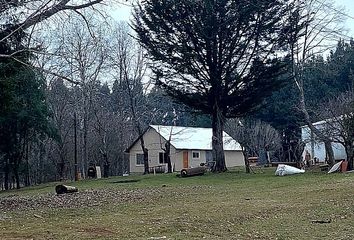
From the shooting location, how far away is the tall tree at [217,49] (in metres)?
32.3

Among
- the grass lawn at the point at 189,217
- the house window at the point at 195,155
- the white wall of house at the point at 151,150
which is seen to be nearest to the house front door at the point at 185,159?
the white wall of house at the point at 151,150

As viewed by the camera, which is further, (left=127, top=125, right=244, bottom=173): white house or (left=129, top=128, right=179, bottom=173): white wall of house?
(left=129, top=128, right=179, bottom=173): white wall of house

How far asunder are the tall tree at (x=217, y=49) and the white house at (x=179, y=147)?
17940mm

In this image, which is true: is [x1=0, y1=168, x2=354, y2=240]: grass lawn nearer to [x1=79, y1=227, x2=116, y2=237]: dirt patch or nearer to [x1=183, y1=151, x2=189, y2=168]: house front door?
[x1=79, y1=227, x2=116, y2=237]: dirt patch

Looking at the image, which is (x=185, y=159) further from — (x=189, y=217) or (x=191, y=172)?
(x=189, y=217)

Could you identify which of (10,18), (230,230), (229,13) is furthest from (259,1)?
(230,230)

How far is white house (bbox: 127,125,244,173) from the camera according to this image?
55.5m

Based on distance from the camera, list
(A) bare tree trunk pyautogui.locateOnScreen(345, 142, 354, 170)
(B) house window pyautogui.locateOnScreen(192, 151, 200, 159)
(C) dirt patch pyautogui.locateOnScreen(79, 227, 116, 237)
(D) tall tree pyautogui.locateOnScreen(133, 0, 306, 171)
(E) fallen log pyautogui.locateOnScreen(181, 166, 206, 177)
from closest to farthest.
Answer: (C) dirt patch pyautogui.locateOnScreen(79, 227, 116, 237), (A) bare tree trunk pyautogui.locateOnScreen(345, 142, 354, 170), (D) tall tree pyautogui.locateOnScreen(133, 0, 306, 171), (E) fallen log pyautogui.locateOnScreen(181, 166, 206, 177), (B) house window pyautogui.locateOnScreen(192, 151, 200, 159)

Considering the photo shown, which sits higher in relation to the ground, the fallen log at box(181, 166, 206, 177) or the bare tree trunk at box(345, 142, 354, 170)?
the bare tree trunk at box(345, 142, 354, 170)

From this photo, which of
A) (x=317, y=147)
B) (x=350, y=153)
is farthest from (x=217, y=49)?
(x=317, y=147)

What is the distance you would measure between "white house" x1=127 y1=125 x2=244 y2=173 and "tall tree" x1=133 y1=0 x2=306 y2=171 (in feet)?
58.9

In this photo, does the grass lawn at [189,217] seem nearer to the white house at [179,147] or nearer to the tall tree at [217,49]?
the tall tree at [217,49]

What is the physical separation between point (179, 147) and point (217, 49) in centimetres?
2265

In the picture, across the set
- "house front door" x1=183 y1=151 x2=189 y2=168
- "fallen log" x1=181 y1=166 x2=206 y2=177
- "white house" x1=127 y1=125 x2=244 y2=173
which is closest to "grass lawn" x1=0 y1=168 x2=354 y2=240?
"fallen log" x1=181 y1=166 x2=206 y2=177
